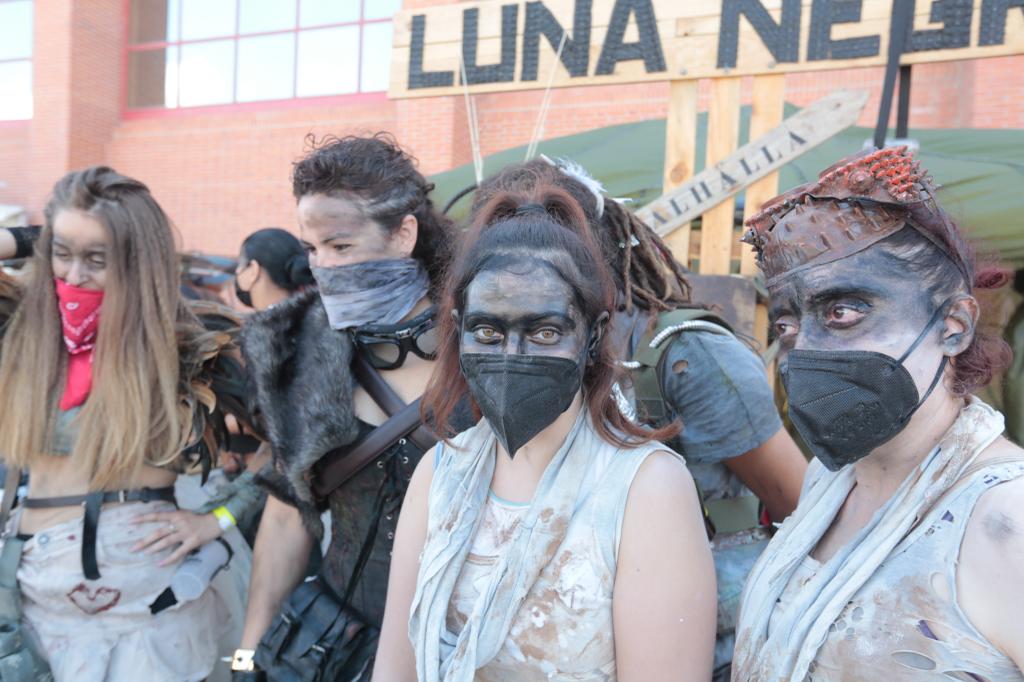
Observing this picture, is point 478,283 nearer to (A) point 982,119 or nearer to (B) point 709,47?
(B) point 709,47

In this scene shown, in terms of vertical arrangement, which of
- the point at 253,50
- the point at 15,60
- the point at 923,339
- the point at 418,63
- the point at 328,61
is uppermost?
the point at 253,50

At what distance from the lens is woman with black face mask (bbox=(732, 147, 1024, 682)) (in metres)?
1.10

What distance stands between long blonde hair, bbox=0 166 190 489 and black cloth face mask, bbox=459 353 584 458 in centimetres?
145

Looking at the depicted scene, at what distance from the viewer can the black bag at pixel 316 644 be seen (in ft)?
6.87

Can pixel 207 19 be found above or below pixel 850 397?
above

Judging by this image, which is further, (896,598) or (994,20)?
(994,20)

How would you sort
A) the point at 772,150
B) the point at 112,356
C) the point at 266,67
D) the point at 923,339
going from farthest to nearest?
the point at 266,67
the point at 772,150
the point at 112,356
the point at 923,339

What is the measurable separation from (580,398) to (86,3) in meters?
13.0

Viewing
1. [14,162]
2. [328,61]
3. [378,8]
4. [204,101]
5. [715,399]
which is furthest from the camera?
[14,162]

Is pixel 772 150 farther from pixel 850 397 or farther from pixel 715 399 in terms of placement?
pixel 850 397

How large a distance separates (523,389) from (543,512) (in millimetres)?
232

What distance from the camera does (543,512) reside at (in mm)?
1449

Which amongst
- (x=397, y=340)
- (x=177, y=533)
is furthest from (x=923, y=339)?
(x=177, y=533)

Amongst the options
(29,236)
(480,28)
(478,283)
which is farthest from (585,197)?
(29,236)
